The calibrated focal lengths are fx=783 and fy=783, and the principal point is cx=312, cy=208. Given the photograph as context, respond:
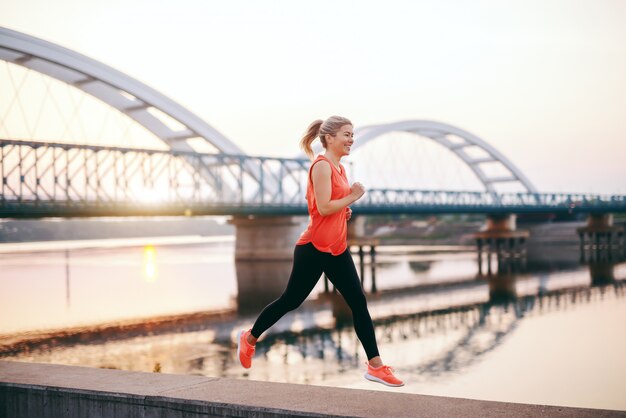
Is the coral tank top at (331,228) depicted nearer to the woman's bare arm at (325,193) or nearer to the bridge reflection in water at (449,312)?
the woman's bare arm at (325,193)

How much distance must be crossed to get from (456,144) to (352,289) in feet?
272

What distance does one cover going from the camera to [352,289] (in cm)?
557

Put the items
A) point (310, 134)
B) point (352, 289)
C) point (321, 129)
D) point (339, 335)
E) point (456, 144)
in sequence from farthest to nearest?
point (456, 144) < point (339, 335) < point (310, 134) < point (321, 129) < point (352, 289)

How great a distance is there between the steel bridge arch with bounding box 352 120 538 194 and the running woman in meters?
67.5

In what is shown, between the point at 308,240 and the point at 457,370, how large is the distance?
11.8m

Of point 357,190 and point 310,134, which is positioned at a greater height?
point 310,134

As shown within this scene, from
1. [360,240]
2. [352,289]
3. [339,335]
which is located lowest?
[339,335]

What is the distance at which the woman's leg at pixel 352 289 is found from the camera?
5.56 m

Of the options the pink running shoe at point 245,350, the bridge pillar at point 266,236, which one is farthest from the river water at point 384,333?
the bridge pillar at point 266,236

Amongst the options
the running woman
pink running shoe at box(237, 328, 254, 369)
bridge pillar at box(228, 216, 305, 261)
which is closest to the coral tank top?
the running woman

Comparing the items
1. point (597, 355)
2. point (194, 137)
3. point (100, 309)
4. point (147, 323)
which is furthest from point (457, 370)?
point (194, 137)

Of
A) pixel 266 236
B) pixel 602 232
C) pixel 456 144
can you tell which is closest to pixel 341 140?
pixel 266 236

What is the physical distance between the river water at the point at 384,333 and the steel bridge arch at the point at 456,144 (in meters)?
32.9

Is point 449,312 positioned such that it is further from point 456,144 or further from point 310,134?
point 456,144
